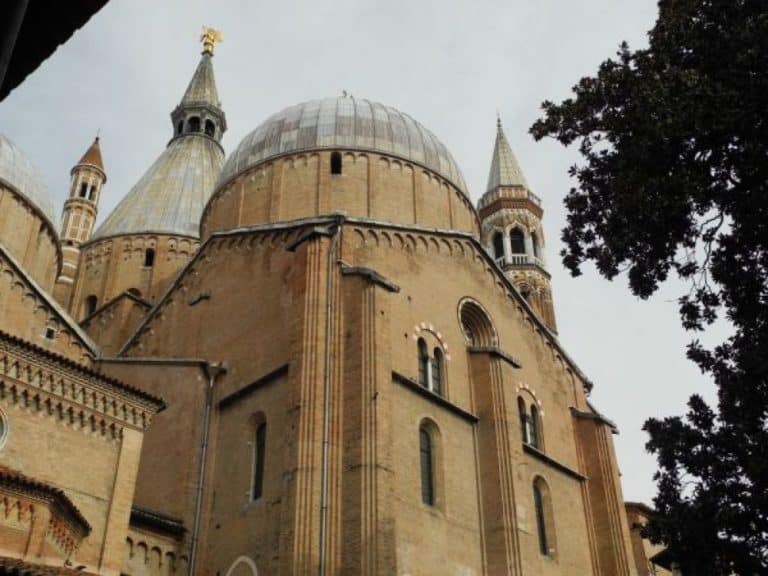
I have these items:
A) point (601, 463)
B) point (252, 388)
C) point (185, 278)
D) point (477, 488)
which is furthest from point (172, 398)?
point (601, 463)

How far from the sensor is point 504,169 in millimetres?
40750

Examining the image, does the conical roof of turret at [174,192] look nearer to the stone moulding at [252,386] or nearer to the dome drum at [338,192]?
the dome drum at [338,192]

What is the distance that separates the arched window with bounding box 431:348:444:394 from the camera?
18.5 meters

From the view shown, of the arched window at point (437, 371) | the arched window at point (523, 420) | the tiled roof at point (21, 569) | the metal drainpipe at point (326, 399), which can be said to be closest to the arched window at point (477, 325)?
the arched window at point (523, 420)

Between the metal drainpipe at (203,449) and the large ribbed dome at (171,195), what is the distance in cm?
1575

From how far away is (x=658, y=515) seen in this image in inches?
424

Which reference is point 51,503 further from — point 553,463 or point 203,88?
point 203,88

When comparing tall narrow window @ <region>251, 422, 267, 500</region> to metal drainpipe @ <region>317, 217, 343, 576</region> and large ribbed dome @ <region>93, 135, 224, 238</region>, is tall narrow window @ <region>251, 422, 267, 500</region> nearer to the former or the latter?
metal drainpipe @ <region>317, 217, 343, 576</region>

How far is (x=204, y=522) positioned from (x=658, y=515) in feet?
31.9

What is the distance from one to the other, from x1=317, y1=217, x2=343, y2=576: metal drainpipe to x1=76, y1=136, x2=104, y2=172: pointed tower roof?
88.8 feet

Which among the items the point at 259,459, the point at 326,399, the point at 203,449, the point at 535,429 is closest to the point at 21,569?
the point at 326,399

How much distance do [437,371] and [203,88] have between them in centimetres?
3239

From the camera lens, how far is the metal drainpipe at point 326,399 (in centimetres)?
1403

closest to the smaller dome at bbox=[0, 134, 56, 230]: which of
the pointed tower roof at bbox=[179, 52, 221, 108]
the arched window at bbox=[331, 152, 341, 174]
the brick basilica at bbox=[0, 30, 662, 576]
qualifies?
the brick basilica at bbox=[0, 30, 662, 576]
